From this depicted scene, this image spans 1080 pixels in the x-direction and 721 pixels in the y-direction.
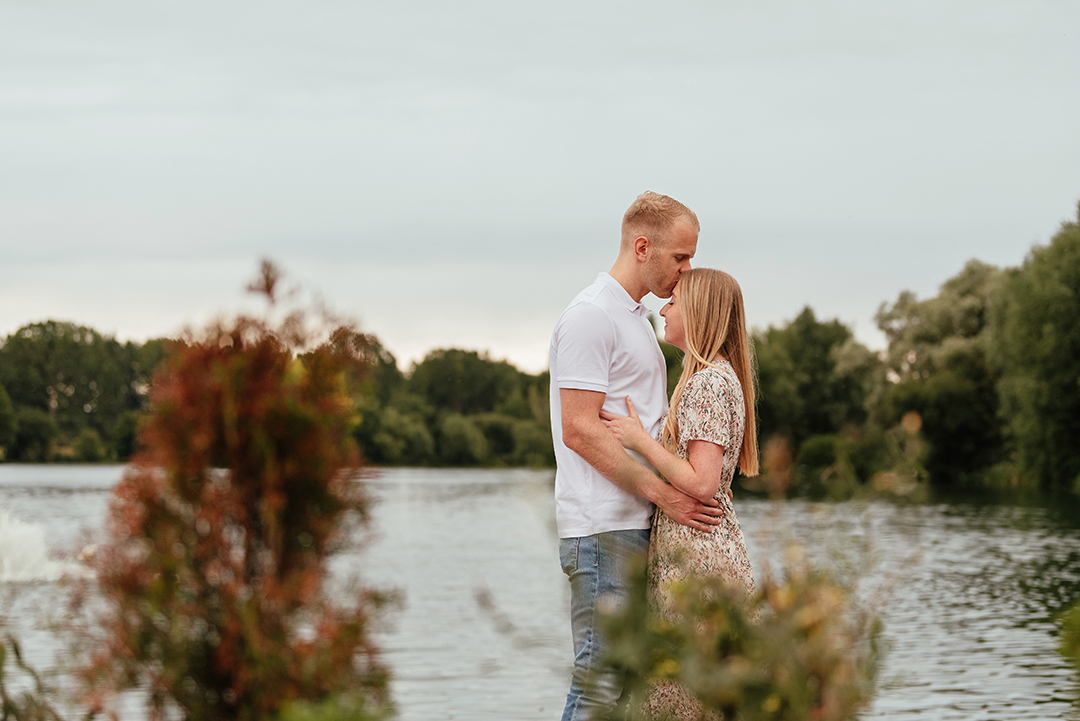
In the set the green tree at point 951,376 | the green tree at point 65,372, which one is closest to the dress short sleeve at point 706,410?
the green tree at point 951,376

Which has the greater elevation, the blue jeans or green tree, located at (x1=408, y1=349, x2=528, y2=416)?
green tree, located at (x1=408, y1=349, x2=528, y2=416)

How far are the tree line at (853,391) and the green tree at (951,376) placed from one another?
0.31 feet

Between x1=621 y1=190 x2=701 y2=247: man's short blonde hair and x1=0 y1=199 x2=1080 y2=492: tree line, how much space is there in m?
0.99

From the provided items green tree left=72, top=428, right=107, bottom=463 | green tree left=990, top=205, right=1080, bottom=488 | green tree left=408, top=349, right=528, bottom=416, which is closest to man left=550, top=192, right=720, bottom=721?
green tree left=990, top=205, right=1080, bottom=488

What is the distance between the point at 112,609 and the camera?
2.32 meters

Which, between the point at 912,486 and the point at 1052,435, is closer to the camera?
the point at 912,486

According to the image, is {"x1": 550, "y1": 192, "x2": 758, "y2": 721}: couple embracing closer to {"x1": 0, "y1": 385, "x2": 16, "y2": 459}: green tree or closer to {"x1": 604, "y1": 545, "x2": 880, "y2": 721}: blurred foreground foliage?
{"x1": 604, "y1": 545, "x2": 880, "y2": 721}: blurred foreground foliage

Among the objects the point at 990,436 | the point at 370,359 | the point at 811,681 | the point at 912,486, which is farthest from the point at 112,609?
the point at 990,436

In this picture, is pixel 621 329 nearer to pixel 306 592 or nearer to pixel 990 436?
pixel 306 592

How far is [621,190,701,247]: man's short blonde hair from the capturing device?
4.34 metres

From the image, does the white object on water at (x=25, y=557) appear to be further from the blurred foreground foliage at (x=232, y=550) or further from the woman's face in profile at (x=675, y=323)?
the blurred foreground foliage at (x=232, y=550)

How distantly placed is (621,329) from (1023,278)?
141 feet

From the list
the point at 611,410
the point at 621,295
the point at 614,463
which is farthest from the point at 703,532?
the point at 621,295

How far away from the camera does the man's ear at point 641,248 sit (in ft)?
14.4
